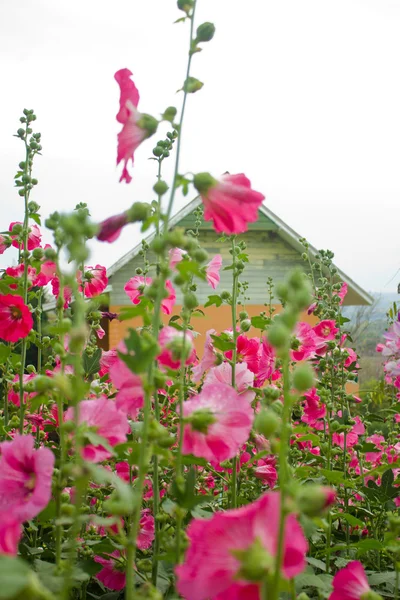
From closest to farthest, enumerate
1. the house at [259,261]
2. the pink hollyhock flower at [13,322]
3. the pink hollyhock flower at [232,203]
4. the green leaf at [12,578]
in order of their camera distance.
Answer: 1. the green leaf at [12,578]
2. the pink hollyhock flower at [232,203]
3. the pink hollyhock flower at [13,322]
4. the house at [259,261]

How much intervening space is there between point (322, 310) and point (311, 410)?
16.9 inches

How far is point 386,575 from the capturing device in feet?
4.71

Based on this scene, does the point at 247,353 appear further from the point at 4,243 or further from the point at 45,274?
the point at 4,243

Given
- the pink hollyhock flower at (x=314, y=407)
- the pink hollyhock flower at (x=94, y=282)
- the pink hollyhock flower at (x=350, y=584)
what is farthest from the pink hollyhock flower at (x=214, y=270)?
the pink hollyhock flower at (x=350, y=584)

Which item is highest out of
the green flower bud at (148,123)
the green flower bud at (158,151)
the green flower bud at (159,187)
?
the green flower bud at (158,151)

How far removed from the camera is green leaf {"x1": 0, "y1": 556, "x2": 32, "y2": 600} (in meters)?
0.53

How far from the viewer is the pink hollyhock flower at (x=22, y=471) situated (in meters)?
0.91

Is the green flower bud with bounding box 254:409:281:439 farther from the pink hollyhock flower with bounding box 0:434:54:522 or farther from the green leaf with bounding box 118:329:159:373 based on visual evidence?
the pink hollyhock flower with bounding box 0:434:54:522

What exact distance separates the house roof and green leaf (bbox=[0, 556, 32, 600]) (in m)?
10.6

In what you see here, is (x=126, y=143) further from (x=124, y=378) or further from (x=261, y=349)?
(x=261, y=349)

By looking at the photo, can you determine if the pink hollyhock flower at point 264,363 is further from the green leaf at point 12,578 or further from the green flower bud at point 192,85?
the green leaf at point 12,578

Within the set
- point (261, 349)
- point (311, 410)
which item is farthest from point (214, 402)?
point (311, 410)

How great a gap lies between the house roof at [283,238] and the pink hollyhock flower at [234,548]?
10529 millimetres

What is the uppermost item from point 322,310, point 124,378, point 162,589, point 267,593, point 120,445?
point 322,310
